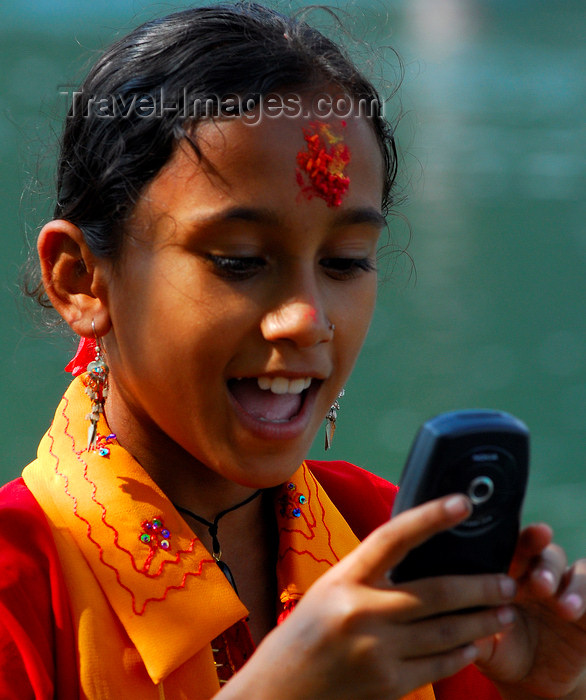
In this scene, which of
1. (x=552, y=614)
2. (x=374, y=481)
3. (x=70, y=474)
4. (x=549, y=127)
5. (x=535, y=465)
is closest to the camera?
(x=552, y=614)

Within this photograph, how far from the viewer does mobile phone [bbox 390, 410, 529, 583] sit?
0.92m

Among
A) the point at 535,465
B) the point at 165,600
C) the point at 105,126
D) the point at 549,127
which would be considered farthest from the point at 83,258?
the point at 549,127

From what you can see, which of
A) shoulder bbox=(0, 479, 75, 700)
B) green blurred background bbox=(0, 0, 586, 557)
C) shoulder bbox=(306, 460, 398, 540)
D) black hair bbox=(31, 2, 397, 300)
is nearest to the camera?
shoulder bbox=(0, 479, 75, 700)

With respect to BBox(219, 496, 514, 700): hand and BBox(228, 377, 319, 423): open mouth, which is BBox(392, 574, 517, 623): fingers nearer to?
BBox(219, 496, 514, 700): hand

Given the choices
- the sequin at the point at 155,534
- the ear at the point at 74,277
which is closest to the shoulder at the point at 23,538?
the sequin at the point at 155,534

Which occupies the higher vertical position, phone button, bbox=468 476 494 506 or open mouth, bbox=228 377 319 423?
open mouth, bbox=228 377 319 423

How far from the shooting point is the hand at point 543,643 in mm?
1060

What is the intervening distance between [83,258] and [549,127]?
15.7 feet

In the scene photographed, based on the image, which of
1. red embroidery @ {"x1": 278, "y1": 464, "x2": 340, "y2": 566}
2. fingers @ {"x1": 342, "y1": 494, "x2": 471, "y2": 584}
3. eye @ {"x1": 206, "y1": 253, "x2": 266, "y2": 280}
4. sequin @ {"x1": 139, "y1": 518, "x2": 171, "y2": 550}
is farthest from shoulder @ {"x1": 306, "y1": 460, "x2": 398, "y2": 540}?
fingers @ {"x1": 342, "y1": 494, "x2": 471, "y2": 584}

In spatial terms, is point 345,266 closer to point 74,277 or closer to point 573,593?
point 74,277

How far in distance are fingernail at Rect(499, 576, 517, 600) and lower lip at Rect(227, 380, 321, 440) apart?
321mm

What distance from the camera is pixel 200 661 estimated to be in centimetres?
119

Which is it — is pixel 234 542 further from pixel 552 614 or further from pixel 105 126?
pixel 105 126

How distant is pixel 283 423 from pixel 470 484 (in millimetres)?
312
